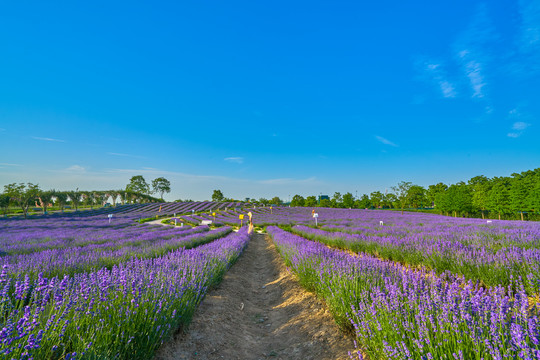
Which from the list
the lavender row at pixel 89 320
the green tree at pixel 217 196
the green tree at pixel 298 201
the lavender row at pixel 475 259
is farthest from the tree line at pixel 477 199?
the lavender row at pixel 89 320

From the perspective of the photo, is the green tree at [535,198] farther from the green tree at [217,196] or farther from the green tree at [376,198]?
the green tree at [217,196]

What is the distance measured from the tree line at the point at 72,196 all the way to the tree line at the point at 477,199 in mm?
46203

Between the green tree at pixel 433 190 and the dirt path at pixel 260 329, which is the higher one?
the green tree at pixel 433 190

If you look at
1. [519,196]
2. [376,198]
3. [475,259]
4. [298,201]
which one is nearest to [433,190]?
[376,198]

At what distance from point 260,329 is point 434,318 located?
2.64 m

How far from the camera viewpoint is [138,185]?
244ft

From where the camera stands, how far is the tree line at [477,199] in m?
29.4

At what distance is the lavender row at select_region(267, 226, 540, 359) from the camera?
1.43m

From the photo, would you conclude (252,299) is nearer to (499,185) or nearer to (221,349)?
(221,349)

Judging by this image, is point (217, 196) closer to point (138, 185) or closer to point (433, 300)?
point (138, 185)

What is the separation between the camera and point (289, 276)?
19.6 ft

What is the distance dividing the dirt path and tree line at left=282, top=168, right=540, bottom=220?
36719mm

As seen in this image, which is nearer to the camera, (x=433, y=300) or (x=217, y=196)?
(x=433, y=300)

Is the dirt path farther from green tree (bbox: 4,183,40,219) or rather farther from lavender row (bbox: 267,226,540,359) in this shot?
green tree (bbox: 4,183,40,219)
